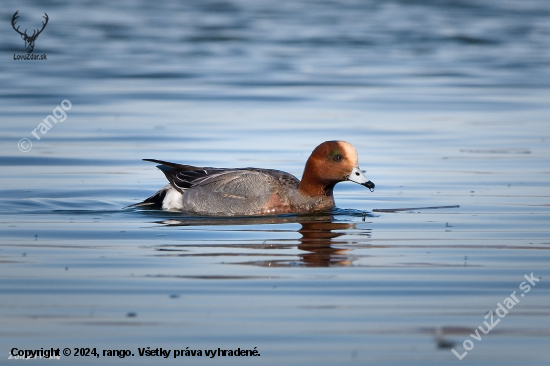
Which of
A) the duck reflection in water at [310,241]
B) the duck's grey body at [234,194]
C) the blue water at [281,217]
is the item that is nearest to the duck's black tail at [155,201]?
the duck's grey body at [234,194]

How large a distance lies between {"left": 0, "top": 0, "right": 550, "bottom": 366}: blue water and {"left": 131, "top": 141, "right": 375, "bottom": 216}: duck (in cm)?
20

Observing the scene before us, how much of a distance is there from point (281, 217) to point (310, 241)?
1.29m

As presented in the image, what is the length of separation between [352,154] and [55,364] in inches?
178

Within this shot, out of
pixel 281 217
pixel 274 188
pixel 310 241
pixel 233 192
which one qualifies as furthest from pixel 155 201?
pixel 310 241

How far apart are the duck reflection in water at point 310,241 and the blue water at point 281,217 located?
1.1 inches

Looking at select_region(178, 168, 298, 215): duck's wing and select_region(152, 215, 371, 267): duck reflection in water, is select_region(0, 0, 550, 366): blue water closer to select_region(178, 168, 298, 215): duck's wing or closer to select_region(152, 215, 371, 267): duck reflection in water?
select_region(152, 215, 371, 267): duck reflection in water

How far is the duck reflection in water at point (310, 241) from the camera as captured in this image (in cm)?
640

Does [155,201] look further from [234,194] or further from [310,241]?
[310,241]

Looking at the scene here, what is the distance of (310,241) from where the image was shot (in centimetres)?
726

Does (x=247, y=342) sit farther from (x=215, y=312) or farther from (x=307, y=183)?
(x=307, y=183)

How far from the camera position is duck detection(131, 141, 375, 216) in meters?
8.46

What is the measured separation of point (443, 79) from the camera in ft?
66.8

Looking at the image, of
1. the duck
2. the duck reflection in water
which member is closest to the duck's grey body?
the duck

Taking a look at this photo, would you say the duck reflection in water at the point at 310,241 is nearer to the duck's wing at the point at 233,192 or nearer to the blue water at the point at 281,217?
the blue water at the point at 281,217
